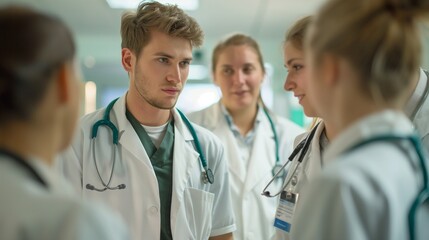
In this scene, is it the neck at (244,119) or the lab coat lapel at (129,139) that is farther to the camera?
the neck at (244,119)

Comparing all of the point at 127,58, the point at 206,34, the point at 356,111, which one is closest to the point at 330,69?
the point at 356,111

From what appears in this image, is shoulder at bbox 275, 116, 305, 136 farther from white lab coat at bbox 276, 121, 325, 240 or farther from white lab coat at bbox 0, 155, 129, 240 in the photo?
white lab coat at bbox 0, 155, 129, 240

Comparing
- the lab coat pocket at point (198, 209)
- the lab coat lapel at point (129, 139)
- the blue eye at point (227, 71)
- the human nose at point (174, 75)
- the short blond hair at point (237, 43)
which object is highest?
the short blond hair at point (237, 43)

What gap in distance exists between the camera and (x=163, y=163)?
1.73 metres

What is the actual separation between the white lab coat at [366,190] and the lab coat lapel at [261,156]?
1.58 m

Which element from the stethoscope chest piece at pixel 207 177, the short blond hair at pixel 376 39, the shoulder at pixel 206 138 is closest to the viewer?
the short blond hair at pixel 376 39

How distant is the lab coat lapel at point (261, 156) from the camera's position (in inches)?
97.7

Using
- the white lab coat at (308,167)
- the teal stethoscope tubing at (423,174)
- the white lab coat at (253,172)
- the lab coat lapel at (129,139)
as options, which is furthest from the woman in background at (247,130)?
the teal stethoscope tubing at (423,174)

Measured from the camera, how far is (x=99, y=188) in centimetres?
161

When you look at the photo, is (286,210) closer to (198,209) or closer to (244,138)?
(198,209)

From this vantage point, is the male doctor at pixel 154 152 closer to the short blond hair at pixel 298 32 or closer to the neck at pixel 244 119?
the short blond hair at pixel 298 32

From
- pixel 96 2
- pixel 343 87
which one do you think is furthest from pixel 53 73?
pixel 96 2

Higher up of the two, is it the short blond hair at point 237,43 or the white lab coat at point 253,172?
the short blond hair at point 237,43

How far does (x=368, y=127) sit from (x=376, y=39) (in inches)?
6.2
